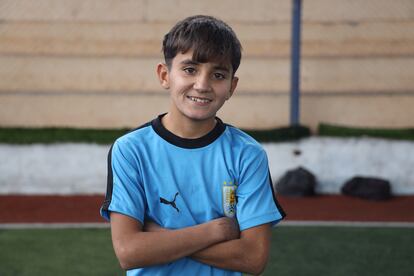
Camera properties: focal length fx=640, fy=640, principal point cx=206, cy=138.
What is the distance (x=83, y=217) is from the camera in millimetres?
6266

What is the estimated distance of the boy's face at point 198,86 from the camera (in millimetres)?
2043

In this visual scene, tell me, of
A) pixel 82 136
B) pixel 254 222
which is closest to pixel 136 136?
pixel 254 222

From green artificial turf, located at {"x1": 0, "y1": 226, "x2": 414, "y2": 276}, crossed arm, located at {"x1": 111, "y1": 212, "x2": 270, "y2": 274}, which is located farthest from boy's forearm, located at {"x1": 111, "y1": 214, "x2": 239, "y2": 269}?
green artificial turf, located at {"x1": 0, "y1": 226, "x2": 414, "y2": 276}

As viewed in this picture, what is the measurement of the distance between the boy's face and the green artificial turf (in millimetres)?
2553

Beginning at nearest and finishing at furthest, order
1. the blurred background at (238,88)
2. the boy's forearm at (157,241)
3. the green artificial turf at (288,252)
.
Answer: the boy's forearm at (157,241), the green artificial turf at (288,252), the blurred background at (238,88)

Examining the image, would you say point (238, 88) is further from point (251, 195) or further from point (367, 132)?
point (251, 195)

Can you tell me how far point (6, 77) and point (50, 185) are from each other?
1480 mm

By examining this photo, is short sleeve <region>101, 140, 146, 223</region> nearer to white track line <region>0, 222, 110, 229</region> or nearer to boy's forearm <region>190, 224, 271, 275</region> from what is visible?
boy's forearm <region>190, 224, 271, 275</region>

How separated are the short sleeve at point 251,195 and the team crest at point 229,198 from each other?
0.06 ft

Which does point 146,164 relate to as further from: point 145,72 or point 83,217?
point 145,72

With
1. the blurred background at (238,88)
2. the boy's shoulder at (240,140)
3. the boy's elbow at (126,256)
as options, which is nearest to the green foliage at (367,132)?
the blurred background at (238,88)

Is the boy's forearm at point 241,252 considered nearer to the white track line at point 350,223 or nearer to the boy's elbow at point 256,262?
the boy's elbow at point 256,262

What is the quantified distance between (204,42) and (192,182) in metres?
0.45

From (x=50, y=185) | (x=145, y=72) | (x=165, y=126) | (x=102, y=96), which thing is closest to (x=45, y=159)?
Answer: (x=50, y=185)
